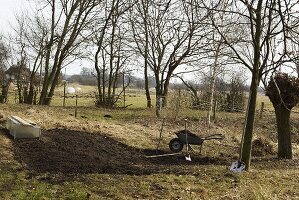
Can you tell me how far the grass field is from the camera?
23.5 feet

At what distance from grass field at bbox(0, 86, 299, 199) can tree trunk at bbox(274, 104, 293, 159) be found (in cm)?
33

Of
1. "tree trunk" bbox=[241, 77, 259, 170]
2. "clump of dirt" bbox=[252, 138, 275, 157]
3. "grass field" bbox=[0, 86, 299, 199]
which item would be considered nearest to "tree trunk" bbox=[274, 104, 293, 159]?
"grass field" bbox=[0, 86, 299, 199]

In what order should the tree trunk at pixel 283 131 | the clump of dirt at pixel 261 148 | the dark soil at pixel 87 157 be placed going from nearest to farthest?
the dark soil at pixel 87 157 → the tree trunk at pixel 283 131 → the clump of dirt at pixel 261 148

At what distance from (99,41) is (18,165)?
2162 cm

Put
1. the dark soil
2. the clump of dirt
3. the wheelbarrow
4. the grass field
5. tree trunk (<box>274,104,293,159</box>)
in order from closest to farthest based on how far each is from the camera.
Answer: the grass field < the dark soil < the wheelbarrow < tree trunk (<box>274,104,293,159</box>) < the clump of dirt

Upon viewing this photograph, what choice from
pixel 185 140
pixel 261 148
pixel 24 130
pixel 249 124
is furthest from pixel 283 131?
pixel 24 130

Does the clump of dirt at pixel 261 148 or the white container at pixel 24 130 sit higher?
the white container at pixel 24 130

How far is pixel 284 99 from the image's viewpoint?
11.7 metres

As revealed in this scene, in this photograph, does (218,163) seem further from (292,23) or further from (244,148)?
(292,23)

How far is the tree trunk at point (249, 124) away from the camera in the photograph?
9.53m

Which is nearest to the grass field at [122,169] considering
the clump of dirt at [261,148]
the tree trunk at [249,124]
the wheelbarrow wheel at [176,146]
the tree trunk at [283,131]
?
the clump of dirt at [261,148]

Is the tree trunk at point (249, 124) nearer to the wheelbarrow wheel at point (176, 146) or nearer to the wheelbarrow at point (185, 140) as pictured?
the wheelbarrow at point (185, 140)

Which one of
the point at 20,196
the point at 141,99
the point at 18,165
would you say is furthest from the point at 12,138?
the point at 141,99

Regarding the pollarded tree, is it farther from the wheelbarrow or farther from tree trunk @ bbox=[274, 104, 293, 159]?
the wheelbarrow
